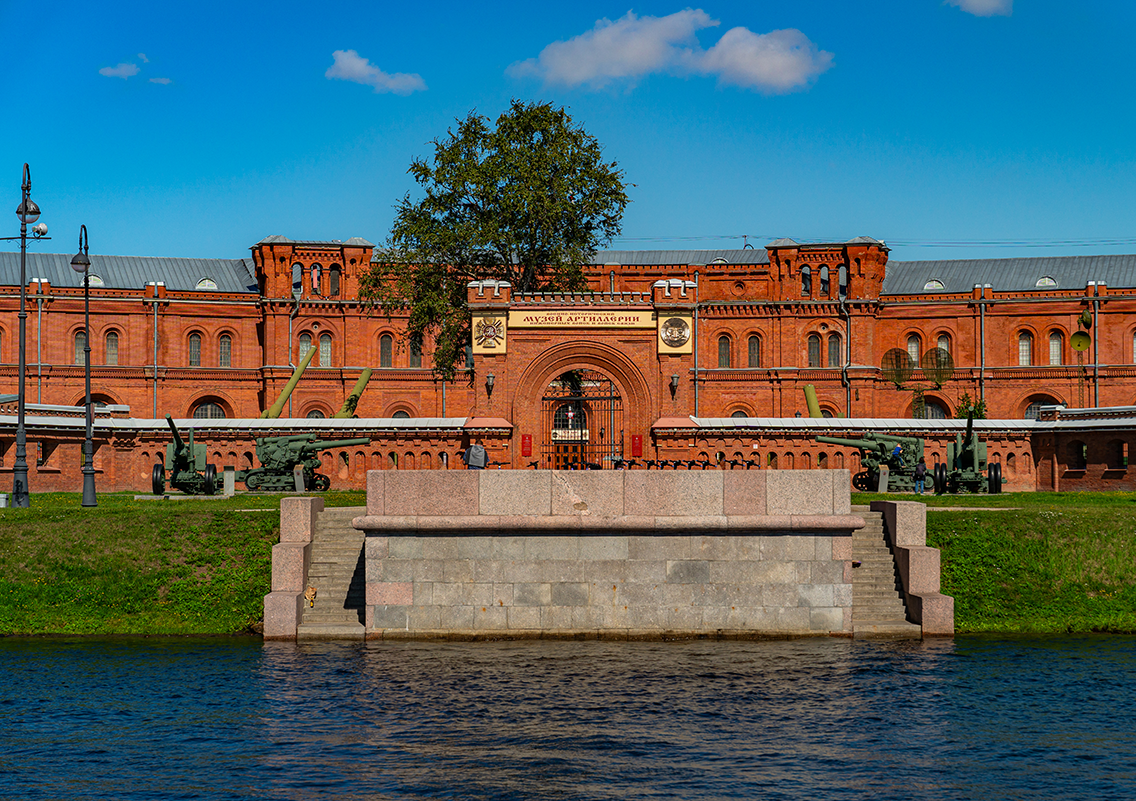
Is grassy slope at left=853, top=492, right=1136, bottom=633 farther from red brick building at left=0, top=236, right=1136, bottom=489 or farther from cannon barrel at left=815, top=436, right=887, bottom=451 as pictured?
red brick building at left=0, top=236, right=1136, bottom=489

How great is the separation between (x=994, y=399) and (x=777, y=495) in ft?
145

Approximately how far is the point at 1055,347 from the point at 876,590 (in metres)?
44.7

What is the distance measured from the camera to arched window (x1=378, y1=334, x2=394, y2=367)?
5781 centimetres

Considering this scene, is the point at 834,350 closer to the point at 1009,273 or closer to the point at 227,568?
the point at 1009,273

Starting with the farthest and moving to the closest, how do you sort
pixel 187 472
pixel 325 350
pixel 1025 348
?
1. pixel 1025 348
2. pixel 325 350
3. pixel 187 472

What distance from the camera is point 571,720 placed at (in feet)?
43.6

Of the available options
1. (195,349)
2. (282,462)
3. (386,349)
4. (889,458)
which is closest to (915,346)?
(386,349)

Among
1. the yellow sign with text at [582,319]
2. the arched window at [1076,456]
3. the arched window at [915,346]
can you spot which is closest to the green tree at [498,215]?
the yellow sign with text at [582,319]

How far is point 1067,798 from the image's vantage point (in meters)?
10.9

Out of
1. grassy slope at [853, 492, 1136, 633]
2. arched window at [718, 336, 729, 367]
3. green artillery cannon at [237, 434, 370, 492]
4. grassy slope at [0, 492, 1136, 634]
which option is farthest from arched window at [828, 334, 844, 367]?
grassy slope at [0, 492, 1136, 634]

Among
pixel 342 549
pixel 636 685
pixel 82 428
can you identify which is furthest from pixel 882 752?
pixel 82 428

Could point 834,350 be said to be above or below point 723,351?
below

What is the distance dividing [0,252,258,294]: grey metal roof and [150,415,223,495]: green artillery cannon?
3350cm

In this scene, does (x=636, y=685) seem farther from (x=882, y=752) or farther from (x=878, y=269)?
(x=878, y=269)
